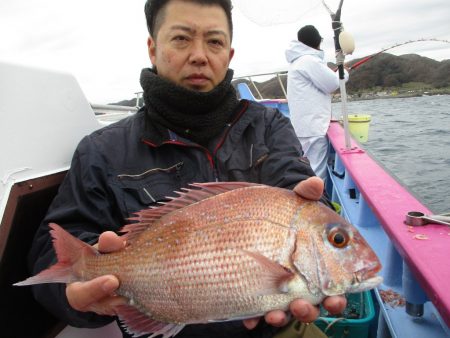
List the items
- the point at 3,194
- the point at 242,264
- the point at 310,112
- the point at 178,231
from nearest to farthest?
the point at 242,264
the point at 178,231
the point at 3,194
the point at 310,112

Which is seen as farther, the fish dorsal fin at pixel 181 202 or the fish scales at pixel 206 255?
the fish dorsal fin at pixel 181 202

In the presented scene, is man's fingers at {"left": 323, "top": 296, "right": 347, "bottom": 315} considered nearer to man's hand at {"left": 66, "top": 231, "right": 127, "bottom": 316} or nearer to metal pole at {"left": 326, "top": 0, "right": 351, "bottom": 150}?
man's hand at {"left": 66, "top": 231, "right": 127, "bottom": 316}

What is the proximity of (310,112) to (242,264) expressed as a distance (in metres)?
5.33

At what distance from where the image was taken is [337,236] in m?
1.52

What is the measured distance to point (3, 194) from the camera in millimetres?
1748

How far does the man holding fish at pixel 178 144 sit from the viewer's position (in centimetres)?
197

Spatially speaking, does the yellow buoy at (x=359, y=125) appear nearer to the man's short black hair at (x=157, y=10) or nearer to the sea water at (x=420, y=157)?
the sea water at (x=420, y=157)

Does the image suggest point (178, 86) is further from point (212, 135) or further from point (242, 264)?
point (242, 264)

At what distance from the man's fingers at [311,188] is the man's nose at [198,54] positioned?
1061 millimetres

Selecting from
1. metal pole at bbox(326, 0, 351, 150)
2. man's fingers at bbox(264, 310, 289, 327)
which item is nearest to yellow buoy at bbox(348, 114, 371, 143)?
metal pole at bbox(326, 0, 351, 150)

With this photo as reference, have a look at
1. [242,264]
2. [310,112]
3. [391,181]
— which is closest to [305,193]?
[242,264]

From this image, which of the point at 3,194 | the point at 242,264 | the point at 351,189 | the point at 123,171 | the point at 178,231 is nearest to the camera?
the point at 242,264

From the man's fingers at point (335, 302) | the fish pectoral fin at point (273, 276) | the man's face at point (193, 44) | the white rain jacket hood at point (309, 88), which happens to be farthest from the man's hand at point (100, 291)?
the white rain jacket hood at point (309, 88)

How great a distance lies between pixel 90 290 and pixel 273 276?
29.6 inches
